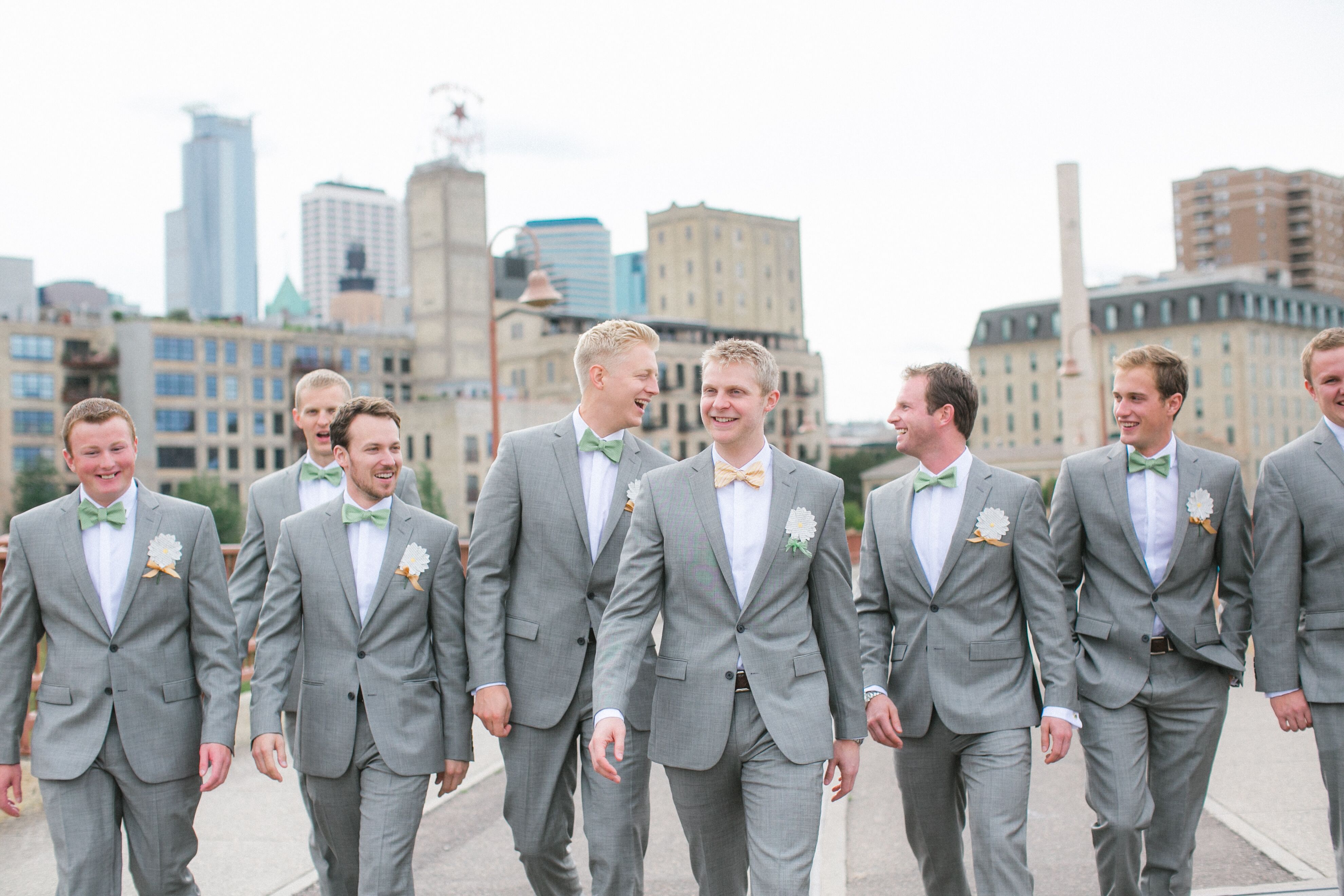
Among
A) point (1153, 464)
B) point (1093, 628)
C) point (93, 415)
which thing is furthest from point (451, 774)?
point (1153, 464)

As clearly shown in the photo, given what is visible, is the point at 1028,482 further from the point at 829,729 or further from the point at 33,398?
the point at 33,398

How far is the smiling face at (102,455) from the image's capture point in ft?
15.8

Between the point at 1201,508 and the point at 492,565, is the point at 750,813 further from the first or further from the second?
the point at 1201,508

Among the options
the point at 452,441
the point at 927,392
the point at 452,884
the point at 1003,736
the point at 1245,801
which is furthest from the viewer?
the point at 452,441

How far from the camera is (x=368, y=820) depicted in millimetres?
4742

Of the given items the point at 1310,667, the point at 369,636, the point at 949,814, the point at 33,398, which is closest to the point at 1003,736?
the point at 949,814

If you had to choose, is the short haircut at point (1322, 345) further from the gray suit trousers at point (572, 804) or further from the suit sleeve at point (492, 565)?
the suit sleeve at point (492, 565)

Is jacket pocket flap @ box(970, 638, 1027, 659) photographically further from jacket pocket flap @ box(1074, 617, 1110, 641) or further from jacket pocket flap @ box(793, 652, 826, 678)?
jacket pocket flap @ box(793, 652, 826, 678)

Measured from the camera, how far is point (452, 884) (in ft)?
20.4

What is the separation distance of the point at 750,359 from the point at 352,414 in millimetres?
1675

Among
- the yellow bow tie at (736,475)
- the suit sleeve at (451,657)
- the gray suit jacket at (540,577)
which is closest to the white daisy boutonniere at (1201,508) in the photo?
the yellow bow tie at (736,475)

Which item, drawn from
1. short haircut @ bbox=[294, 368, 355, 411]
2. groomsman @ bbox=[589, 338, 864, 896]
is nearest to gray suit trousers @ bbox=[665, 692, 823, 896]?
groomsman @ bbox=[589, 338, 864, 896]

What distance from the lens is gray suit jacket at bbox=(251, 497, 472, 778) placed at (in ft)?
15.8

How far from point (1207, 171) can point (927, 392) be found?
176 m
